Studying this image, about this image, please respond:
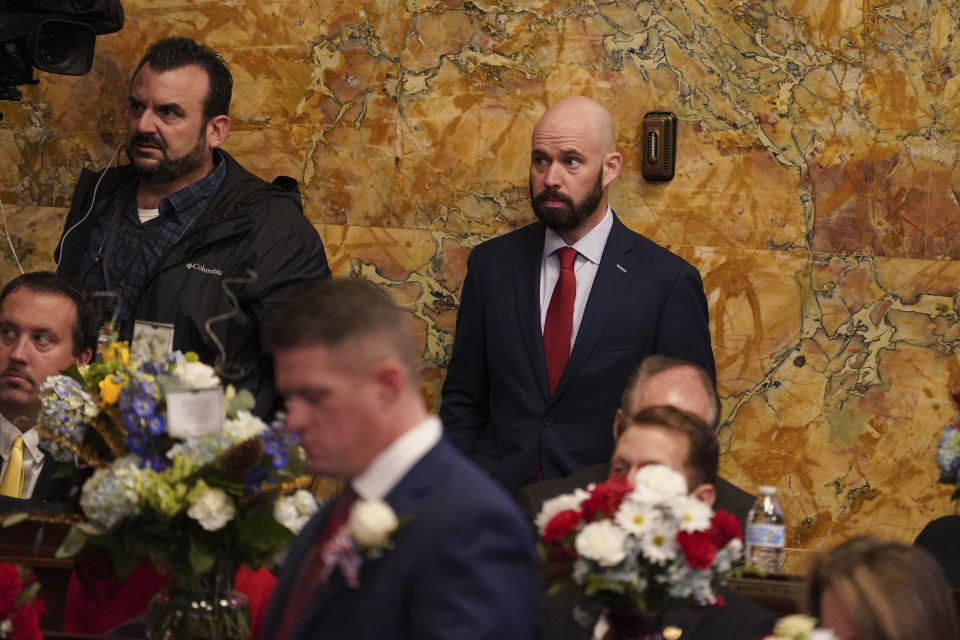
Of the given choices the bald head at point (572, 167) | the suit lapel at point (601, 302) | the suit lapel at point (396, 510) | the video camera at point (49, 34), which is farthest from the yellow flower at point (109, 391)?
the video camera at point (49, 34)

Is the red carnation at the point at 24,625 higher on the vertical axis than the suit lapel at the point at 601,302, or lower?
lower

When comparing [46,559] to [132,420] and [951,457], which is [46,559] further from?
[951,457]

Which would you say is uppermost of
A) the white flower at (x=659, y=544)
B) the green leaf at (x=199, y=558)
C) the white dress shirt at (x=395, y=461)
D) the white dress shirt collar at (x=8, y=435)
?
the white dress shirt at (x=395, y=461)

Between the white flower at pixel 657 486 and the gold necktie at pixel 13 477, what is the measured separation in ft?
6.09

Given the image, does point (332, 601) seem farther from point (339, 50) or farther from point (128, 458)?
point (339, 50)

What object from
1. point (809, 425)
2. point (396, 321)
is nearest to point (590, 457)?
point (809, 425)

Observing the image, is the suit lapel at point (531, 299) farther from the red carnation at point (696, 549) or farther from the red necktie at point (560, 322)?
the red carnation at point (696, 549)

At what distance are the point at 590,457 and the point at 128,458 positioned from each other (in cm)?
194

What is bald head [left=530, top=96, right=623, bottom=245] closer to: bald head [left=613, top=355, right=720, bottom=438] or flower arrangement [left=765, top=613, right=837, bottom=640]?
bald head [left=613, top=355, right=720, bottom=438]

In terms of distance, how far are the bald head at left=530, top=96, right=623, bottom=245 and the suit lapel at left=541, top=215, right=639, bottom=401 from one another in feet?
0.42

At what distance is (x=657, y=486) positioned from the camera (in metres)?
2.37

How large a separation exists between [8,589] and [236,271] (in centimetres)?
224

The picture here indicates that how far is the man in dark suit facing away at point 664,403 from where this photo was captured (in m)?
3.30

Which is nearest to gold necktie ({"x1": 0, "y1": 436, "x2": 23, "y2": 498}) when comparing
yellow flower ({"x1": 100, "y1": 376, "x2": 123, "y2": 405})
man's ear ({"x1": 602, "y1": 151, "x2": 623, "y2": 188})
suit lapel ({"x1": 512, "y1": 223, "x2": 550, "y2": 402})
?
yellow flower ({"x1": 100, "y1": 376, "x2": 123, "y2": 405})
